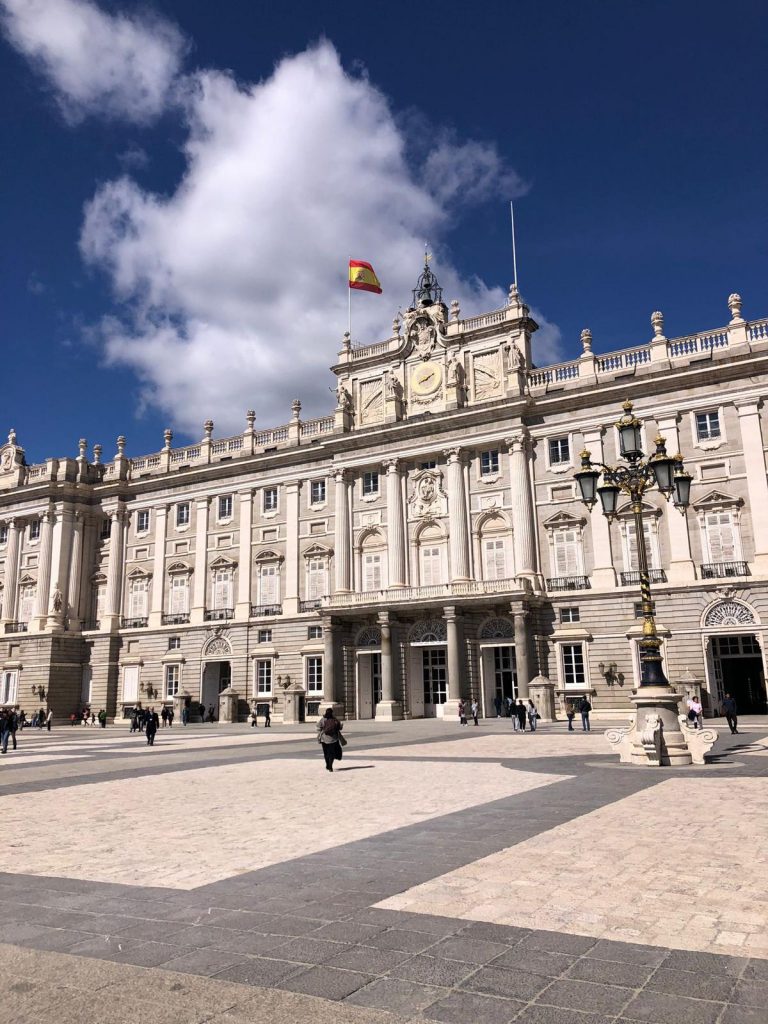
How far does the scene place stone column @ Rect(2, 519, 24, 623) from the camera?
58312mm

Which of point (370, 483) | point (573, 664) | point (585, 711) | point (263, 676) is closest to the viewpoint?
point (585, 711)

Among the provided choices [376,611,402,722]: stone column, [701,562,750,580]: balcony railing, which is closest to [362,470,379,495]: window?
[376,611,402,722]: stone column

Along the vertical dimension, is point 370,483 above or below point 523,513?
above

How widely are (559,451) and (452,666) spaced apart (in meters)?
12.7

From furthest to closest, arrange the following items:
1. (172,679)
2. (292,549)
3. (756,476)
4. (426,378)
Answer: (172,679) → (292,549) → (426,378) → (756,476)

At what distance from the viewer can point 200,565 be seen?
53844mm

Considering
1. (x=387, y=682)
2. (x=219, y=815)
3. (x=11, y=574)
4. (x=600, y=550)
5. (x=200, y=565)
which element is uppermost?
(x=11, y=574)

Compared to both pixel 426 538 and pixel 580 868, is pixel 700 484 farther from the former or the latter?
pixel 580 868

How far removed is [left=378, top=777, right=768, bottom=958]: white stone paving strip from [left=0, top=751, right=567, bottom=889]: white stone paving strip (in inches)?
92.2

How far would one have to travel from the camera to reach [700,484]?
38.5 m

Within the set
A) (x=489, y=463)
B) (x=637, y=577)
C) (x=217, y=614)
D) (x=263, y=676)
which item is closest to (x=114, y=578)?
(x=217, y=614)

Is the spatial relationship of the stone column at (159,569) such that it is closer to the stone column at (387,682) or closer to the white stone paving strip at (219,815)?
the stone column at (387,682)

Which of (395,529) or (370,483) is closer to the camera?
(395,529)

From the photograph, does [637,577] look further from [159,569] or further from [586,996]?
[586,996]
